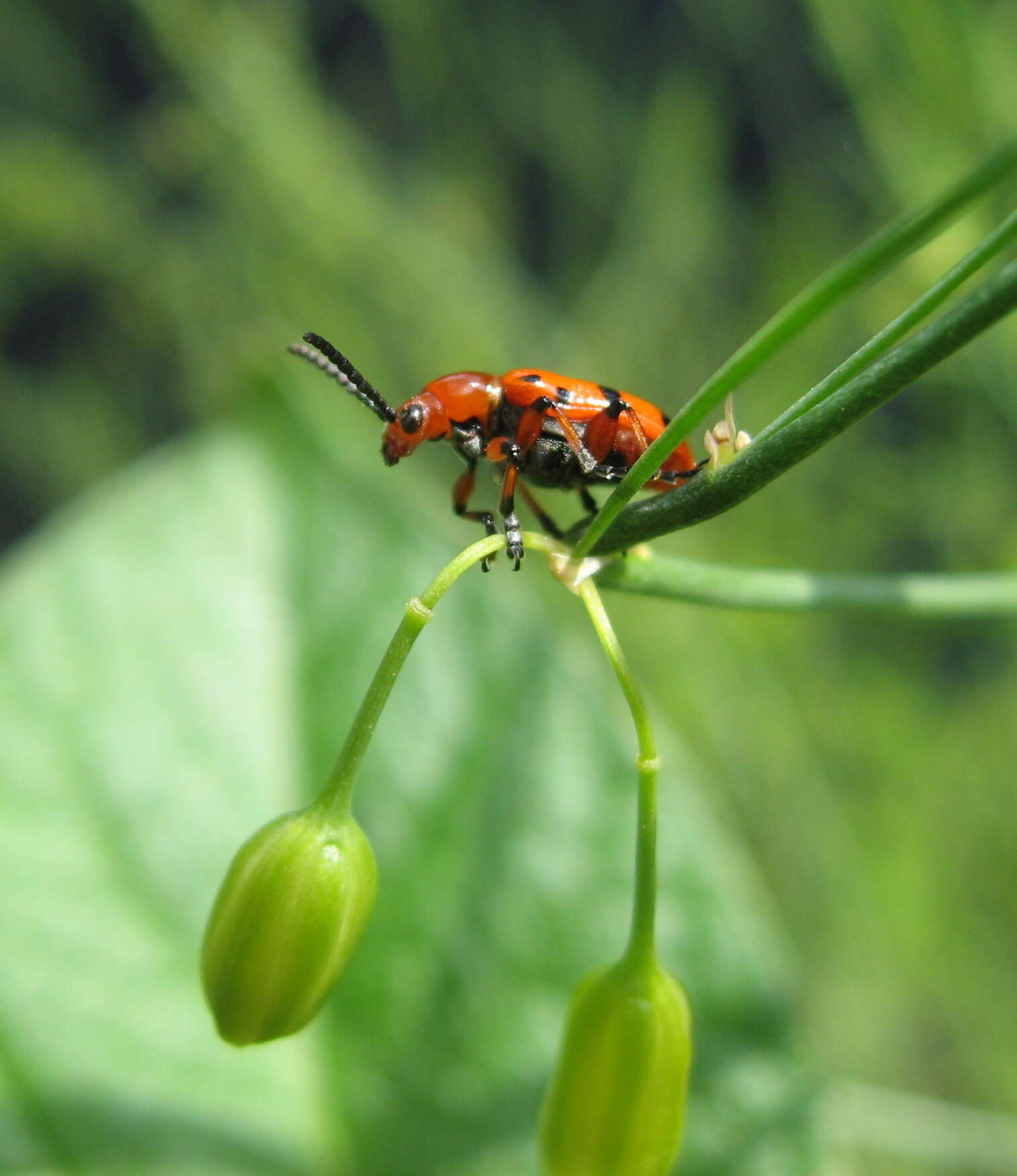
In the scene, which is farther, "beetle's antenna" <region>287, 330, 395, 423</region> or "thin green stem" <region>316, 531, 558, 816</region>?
"beetle's antenna" <region>287, 330, 395, 423</region>

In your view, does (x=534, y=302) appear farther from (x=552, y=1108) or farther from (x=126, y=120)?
(x=552, y=1108)

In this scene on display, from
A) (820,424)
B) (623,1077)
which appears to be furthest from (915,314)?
(623,1077)

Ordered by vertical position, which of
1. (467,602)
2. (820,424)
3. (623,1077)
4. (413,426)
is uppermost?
(467,602)

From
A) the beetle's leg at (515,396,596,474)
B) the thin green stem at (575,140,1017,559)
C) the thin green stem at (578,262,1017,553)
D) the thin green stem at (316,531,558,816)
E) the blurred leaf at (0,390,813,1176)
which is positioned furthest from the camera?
the blurred leaf at (0,390,813,1176)

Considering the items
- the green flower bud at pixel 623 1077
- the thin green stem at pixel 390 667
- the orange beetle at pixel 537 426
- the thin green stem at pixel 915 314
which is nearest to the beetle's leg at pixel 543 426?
the orange beetle at pixel 537 426

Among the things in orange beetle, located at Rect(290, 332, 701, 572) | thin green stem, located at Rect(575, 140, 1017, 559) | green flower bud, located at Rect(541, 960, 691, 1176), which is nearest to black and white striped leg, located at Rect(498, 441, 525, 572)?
orange beetle, located at Rect(290, 332, 701, 572)

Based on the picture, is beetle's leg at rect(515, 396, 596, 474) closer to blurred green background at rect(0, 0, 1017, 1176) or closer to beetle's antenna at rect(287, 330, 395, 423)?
beetle's antenna at rect(287, 330, 395, 423)

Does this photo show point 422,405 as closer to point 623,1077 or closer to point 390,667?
point 390,667
